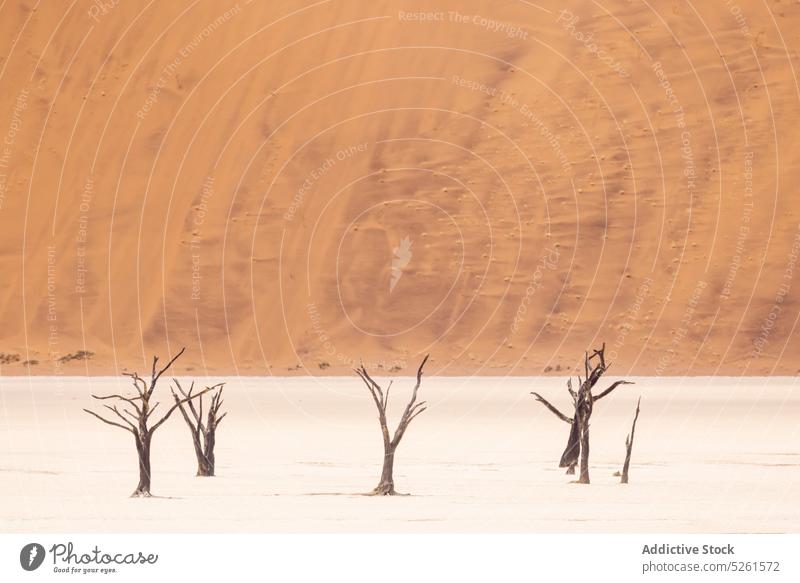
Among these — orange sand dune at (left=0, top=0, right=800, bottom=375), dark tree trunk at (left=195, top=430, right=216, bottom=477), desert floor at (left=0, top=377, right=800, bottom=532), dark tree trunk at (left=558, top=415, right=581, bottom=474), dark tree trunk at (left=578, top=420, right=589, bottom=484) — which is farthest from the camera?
orange sand dune at (left=0, top=0, right=800, bottom=375)

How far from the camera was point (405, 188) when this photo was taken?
192ft

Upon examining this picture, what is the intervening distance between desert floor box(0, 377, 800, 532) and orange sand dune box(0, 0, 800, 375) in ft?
36.0

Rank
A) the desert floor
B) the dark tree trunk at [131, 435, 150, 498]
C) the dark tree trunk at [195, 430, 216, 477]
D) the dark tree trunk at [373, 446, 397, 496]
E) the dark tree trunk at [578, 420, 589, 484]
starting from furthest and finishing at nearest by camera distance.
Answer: the dark tree trunk at [195, 430, 216, 477]
the dark tree trunk at [578, 420, 589, 484]
the dark tree trunk at [373, 446, 397, 496]
the dark tree trunk at [131, 435, 150, 498]
the desert floor

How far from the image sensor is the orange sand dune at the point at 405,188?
178 feet

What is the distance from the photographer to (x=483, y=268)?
56.2 metres

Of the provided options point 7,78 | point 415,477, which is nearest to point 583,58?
point 7,78

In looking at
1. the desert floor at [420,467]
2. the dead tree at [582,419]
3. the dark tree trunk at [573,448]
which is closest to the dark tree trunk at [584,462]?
the dead tree at [582,419]

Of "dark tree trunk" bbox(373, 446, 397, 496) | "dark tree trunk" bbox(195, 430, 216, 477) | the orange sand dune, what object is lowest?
"dark tree trunk" bbox(373, 446, 397, 496)

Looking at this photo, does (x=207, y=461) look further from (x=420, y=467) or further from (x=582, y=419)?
(x=582, y=419)

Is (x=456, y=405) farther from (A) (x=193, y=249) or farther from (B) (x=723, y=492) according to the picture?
(A) (x=193, y=249)

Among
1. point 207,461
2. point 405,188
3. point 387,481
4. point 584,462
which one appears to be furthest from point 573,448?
point 405,188

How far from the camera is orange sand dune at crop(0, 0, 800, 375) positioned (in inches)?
2138

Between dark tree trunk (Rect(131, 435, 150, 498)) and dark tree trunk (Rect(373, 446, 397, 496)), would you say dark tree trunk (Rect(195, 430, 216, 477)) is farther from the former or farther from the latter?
dark tree trunk (Rect(373, 446, 397, 496))

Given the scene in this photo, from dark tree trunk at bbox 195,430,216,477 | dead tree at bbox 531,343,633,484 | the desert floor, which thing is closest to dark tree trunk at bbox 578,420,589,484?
dead tree at bbox 531,343,633,484
